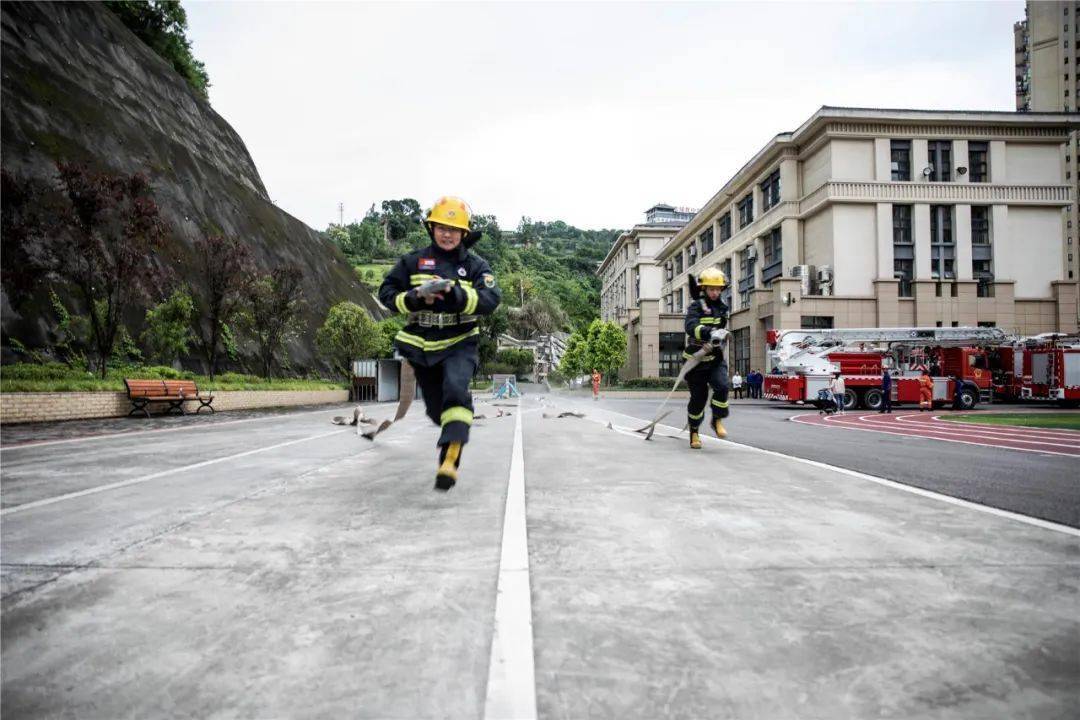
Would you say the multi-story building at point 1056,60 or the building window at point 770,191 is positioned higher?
the multi-story building at point 1056,60

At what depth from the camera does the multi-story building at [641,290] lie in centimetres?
5272

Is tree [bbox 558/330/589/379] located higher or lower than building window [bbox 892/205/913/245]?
lower

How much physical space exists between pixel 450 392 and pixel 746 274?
42949 mm

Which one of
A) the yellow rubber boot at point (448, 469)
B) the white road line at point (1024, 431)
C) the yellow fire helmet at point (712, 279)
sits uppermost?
the yellow fire helmet at point (712, 279)

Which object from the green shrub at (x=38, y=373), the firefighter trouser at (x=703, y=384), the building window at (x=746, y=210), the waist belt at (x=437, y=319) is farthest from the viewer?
the building window at (x=746, y=210)

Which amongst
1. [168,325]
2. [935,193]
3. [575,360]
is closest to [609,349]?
[575,360]

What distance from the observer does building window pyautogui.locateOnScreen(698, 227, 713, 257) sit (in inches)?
2023

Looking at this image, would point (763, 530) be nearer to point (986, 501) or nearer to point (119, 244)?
point (986, 501)

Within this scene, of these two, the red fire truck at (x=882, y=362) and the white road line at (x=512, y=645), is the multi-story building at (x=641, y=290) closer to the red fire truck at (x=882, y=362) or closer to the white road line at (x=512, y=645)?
the red fire truck at (x=882, y=362)

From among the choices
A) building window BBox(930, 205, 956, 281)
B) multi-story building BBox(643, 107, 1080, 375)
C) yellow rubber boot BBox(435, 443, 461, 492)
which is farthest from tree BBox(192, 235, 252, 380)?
building window BBox(930, 205, 956, 281)

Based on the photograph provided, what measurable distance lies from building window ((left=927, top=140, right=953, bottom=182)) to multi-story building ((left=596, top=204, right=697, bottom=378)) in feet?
73.5

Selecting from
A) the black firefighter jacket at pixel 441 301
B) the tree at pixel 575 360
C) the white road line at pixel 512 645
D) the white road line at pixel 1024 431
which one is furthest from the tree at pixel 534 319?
the white road line at pixel 512 645

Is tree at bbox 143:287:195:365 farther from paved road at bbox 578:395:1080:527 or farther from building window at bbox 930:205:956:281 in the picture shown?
building window at bbox 930:205:956:281

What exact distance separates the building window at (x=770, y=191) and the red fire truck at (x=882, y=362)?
18.0 metres
